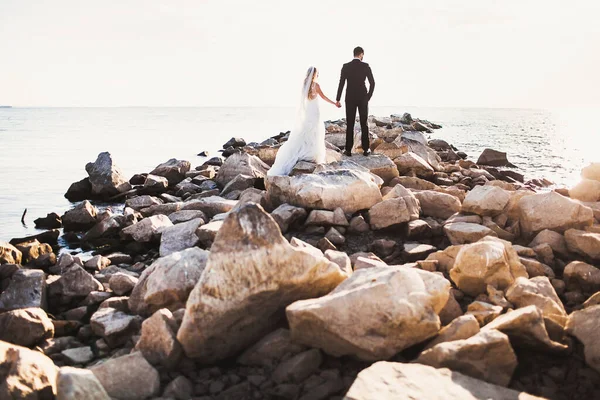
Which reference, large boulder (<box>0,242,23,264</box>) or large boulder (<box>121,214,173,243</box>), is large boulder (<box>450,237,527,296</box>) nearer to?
large boulder (<box>121,214,173,243</box>)

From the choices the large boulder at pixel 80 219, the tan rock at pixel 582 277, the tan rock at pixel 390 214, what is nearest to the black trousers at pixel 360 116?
the tan rock at pixel 390 214

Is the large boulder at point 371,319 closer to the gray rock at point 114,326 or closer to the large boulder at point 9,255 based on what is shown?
the gray rock at point 114,326

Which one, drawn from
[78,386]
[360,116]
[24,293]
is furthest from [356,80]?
[78,386]

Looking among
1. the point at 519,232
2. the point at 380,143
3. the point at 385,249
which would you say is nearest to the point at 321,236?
the point at 385,249

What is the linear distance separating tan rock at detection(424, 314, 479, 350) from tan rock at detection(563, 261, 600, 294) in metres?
1.89

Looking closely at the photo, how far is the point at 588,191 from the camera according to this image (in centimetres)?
703

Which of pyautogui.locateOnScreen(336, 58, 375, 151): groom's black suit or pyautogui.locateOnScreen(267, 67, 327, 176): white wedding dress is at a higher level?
pyautogui.locateOnScreen(336, 58, 375, 151): groom's black suit

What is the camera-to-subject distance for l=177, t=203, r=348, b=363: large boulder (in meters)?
3.55

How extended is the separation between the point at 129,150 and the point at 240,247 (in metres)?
24.5

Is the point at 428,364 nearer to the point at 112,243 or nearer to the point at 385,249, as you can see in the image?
the point at 385,249

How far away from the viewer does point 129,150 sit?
85.9 ft

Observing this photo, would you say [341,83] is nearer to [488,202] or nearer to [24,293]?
[488,202]

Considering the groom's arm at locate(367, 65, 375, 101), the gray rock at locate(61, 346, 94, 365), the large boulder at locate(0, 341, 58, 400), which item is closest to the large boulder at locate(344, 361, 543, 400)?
the large boulder at locate(0, 341, 58, 400)

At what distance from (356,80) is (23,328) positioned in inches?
308
